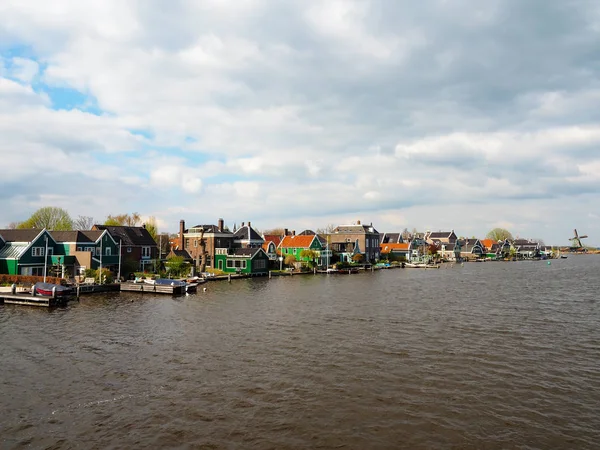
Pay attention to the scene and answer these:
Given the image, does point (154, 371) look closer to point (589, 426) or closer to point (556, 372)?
point (589, 426)

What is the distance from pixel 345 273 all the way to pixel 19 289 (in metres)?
65.6

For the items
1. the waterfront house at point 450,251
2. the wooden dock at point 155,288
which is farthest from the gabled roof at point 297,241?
the waterfront house at point 450,251

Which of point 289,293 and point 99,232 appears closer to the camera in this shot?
point 289,293

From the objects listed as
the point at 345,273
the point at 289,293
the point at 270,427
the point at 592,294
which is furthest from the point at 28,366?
the point at 345,273

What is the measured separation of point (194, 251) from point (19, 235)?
3527 centimetres

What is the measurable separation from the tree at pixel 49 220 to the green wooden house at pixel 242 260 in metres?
38.5

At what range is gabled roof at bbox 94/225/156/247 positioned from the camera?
7300 cm

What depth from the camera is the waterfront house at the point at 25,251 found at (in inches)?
2184

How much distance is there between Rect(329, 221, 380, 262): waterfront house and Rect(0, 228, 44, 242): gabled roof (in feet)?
251

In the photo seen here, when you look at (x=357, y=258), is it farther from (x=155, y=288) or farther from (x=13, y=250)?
(x=13, y=250)

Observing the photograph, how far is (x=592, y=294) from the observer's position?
190 feet

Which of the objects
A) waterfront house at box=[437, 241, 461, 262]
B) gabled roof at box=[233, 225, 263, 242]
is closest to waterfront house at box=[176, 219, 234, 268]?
gabled roof at box=[233, 225, 263, 242]

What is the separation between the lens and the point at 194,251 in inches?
3526

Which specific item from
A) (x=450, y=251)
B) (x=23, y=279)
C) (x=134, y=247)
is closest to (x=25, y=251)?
(x=23, y=279)
